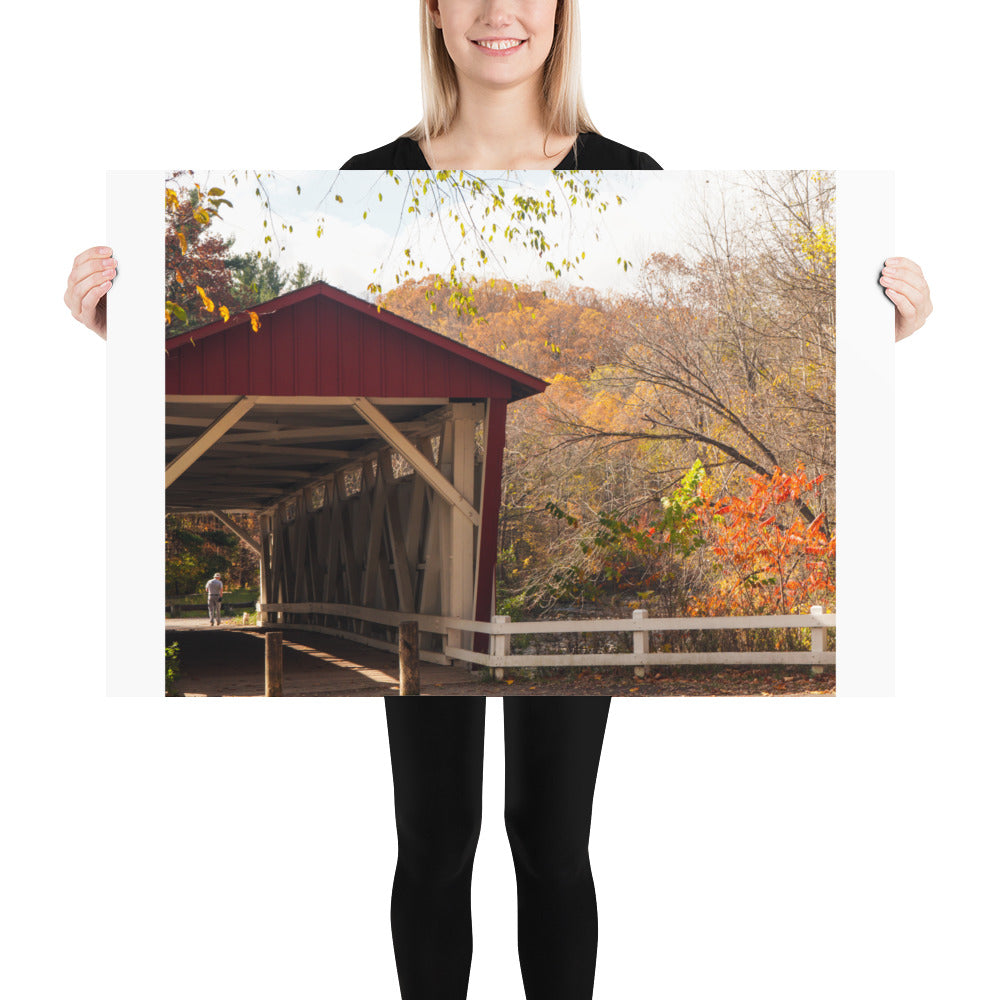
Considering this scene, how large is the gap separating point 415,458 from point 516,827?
1277mm

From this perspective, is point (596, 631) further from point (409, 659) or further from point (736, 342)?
point (736, 342)

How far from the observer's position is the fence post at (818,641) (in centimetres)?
394

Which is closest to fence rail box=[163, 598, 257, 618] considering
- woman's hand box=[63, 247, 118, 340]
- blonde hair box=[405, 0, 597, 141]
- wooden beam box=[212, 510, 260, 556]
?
wooden beam box=[212, 510, 260, 556]

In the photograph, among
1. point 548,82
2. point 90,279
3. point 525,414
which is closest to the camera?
point 90,279

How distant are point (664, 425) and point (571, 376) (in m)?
0.35

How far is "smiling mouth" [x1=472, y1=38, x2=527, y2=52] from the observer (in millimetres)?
4094

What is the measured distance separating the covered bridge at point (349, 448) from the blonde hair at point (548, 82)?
85cm

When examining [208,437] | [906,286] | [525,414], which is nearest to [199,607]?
[208,437]

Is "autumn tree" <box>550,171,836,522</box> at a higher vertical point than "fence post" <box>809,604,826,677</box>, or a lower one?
higher

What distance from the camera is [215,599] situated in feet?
13.0

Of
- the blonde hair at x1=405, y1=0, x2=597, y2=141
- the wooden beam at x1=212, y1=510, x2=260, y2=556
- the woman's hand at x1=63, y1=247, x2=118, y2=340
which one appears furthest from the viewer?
the blonde hair at x1=405, y1=0, x2=597, y2=141

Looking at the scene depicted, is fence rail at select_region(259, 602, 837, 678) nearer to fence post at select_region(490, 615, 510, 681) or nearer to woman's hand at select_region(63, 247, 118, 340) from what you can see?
fence post at select_region(490, 615, 510, 681)

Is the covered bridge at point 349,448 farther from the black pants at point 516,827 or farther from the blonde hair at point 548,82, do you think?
the blonde hair at point 548,82

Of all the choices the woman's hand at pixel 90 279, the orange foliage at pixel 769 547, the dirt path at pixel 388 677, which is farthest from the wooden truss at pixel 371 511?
the orange foliage at pixel 769 547
